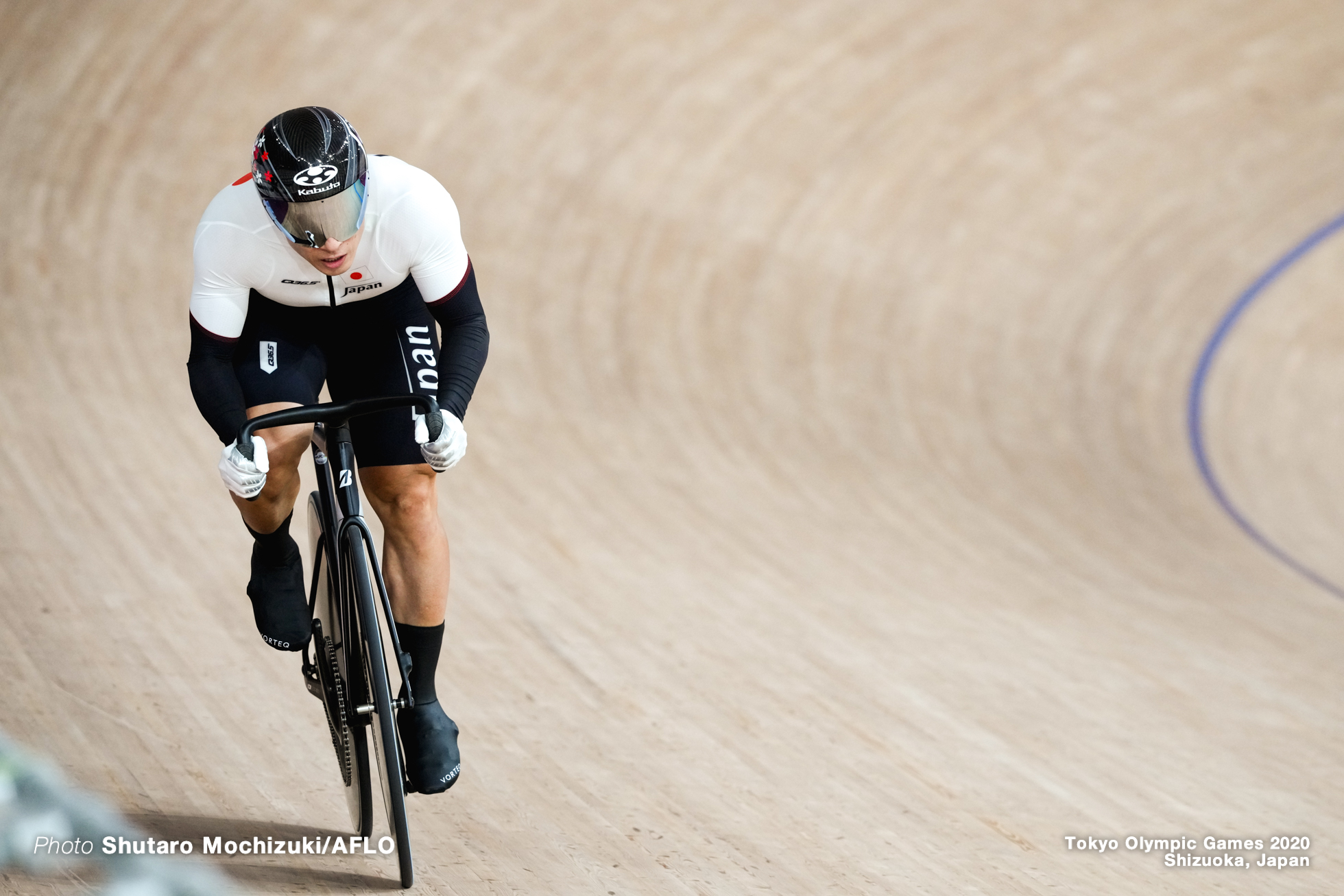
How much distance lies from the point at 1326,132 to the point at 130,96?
19.7 feet

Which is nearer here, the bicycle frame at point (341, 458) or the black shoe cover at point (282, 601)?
the bicycle frame at point (341, 458)

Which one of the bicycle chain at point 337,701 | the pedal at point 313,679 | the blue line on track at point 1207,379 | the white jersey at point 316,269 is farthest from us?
the blue line on track at point 1207,379

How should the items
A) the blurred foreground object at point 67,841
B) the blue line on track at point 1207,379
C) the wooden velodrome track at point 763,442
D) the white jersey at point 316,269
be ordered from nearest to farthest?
the blurred foreground object at point 67,841
the white jersey at point 316,269
the wooden velodrome track at point 763,442
the blue line on track at point 1207,379

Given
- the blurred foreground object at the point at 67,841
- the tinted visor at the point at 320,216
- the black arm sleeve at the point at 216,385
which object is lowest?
the blurred foreground object at the point at 67,841

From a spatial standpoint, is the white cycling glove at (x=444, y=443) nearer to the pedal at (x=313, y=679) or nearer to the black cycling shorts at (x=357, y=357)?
the black cycling shorts at (x=357, y=357)

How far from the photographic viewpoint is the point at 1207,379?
19.0 feet

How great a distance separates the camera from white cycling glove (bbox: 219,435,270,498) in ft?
6.04

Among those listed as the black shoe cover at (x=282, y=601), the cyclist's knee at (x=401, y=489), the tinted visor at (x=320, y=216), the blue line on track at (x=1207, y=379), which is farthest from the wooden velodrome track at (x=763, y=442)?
the tinted visor at (x=320, y=216)

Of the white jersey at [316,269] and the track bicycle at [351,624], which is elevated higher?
the white jersey at [316,269]

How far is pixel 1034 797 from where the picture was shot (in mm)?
2660

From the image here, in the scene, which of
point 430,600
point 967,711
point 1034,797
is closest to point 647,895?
point 430,600

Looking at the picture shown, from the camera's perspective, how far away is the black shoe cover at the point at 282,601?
2211 mm

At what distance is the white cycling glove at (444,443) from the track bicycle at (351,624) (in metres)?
0.01

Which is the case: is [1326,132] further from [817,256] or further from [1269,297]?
[817,256]
